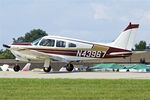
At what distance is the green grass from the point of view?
56.6ft

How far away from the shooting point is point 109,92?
739 inches

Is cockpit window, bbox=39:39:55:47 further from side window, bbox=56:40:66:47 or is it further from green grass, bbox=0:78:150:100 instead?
green grass, bbox=0:78:150:100

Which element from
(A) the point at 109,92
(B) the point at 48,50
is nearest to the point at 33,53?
(B) the point at 48,50

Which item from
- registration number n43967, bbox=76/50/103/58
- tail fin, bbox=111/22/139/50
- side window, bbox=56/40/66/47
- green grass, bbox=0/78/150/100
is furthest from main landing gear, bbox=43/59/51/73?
green grass, bbox=0/78/150/100

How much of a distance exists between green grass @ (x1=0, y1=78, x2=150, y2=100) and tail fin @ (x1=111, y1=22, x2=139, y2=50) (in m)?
16.3

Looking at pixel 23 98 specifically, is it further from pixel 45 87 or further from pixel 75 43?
pixel 75 43

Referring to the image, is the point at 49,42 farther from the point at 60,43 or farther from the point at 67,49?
the point at 67,49

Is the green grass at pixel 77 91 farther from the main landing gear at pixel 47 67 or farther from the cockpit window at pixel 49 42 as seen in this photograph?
the cockpit window at pixel 49 42

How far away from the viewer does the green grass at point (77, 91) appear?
1725 centimetres

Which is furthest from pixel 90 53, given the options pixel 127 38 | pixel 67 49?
pixel 127 38

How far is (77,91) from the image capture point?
19219mm

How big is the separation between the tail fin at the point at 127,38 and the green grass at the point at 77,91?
16300mm

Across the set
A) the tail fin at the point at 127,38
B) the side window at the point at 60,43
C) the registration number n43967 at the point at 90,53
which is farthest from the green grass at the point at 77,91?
the tail fin at the point at 127,38

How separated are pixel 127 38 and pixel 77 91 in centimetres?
2064
